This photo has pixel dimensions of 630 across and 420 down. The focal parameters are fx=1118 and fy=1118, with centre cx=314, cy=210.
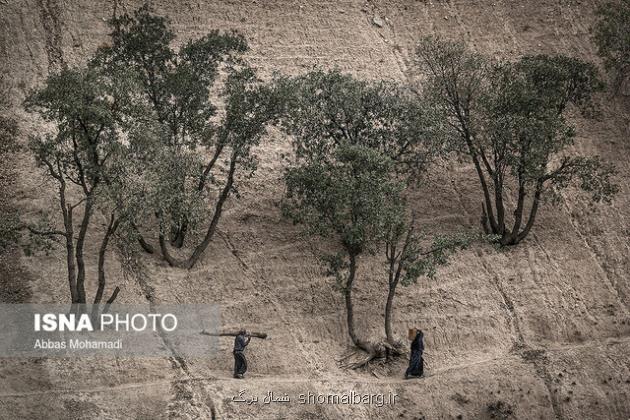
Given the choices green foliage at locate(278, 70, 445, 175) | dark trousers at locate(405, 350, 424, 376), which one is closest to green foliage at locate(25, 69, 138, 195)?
green foliage at locate(278, 70, 445, 175)

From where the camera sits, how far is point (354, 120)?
3275 cm

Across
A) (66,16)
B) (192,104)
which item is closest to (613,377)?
(192,104)

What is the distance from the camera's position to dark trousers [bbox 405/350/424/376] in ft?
97.1

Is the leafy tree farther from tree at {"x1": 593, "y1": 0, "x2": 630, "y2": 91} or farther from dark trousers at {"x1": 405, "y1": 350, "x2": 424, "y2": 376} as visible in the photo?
tree at {"x1": 593, "y1": 0, "x2": 630, "y2": 91}

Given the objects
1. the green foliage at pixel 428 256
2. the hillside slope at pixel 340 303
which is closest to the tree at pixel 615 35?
the hillside slope at pixel 340 303

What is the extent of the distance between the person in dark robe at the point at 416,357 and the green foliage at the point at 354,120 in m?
5.87

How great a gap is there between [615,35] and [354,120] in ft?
39.0

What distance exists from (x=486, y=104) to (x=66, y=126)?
12854 millimetres

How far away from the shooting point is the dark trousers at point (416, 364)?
97.1ft

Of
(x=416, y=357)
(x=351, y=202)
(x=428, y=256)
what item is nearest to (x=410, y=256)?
(x=428, y=256)

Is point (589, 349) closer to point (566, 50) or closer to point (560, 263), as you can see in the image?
point (560, 263)

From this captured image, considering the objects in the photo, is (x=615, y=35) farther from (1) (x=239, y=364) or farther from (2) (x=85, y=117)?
(2) (x=85, y=117)

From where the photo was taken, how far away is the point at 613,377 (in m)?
31.1

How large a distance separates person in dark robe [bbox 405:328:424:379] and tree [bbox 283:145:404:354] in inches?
47.4
